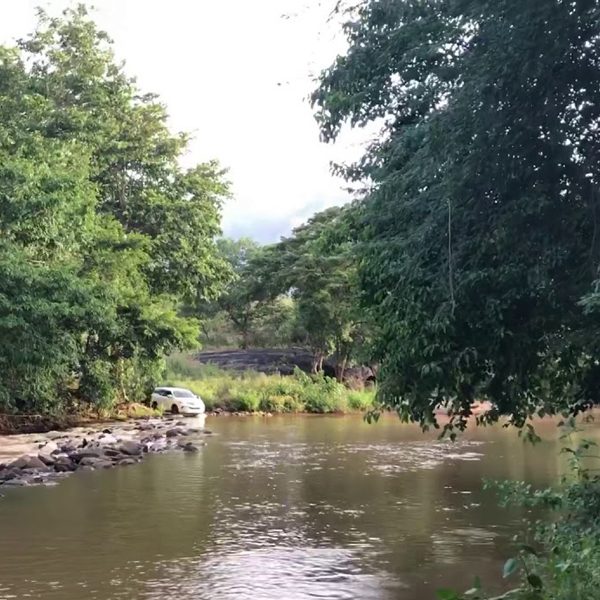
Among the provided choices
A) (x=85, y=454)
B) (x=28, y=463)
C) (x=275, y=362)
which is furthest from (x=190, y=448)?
(x=275, y=362)

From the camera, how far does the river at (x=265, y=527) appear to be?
8680 mm

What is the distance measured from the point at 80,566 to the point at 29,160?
40.0 ft

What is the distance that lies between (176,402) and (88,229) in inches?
431

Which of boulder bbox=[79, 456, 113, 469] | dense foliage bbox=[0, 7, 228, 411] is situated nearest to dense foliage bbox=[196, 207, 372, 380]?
dense foliage bbox=[0, 7, 228, 411]

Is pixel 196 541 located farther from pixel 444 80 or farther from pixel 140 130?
pixel 140 130

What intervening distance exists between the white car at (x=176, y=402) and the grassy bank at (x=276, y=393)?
279 centimetres

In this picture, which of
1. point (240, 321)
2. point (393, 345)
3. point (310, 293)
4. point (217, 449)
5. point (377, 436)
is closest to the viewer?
point (393, 345)

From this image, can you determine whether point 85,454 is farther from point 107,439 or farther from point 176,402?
point 176,402

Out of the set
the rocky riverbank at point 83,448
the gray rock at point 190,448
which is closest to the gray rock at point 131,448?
the rocky riverbank at point 83,448

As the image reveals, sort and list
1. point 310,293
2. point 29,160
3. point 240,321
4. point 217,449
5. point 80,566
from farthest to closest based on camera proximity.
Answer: point 240,321, point 310,293, point 217,449, point 29,160, point 80,566

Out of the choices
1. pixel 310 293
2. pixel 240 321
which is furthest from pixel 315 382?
pixel 240 321

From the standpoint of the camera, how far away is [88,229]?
22.6m

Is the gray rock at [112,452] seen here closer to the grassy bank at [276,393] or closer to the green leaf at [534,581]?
the green leaf at [534,581]

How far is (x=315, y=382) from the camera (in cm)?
3778
